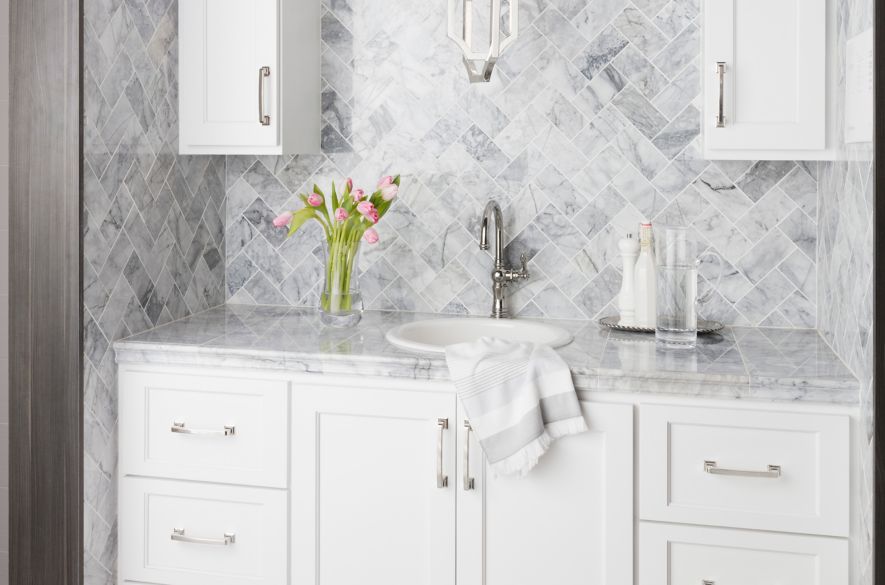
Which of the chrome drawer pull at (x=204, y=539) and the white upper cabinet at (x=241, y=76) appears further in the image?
the white upper cabinet at (x=241, y=76)

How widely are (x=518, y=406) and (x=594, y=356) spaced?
0.26 metres

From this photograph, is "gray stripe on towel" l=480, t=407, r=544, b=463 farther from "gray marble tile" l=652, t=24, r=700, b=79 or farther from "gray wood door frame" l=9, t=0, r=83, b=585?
"gray marble tile" l=652, t=24, r=700, b=79

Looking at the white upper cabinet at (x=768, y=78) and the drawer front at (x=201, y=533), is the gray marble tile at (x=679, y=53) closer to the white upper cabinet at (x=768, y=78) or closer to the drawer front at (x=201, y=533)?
the white upper cabinet at (x=768, y=78)

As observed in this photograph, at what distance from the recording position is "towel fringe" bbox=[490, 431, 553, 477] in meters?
1.84

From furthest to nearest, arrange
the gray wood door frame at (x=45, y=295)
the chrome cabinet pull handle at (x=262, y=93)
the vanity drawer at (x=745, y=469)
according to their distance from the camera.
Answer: the chrome cabinet pull handle at (x=262, y=93) → the gray wood door frame at (x=45, y=295) → the vanity drawer at (x=745, y=469)

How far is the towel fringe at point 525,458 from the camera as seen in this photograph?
184 cm

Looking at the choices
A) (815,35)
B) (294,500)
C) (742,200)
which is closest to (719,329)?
(742,200)

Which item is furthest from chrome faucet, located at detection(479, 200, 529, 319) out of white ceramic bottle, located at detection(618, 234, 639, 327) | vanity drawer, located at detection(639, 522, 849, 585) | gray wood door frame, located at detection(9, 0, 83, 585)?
gray wood door frame, located at detection(9, 0, 83, 585)

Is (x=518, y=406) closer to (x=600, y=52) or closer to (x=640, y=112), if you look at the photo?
(x=640, y=112)

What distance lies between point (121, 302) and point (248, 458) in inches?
21.3

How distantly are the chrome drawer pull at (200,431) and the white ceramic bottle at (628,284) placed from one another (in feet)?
3.54

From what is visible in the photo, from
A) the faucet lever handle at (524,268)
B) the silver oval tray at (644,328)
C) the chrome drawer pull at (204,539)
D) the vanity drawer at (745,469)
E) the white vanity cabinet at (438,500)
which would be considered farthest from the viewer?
the faucet lever handle at (524,268)

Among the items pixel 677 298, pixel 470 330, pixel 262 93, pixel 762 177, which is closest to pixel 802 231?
pixel 762 177

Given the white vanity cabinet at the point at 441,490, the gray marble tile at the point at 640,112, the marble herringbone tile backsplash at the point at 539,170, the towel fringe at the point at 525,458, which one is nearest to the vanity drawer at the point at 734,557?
the white vanity cabinet at the point at 441,490
